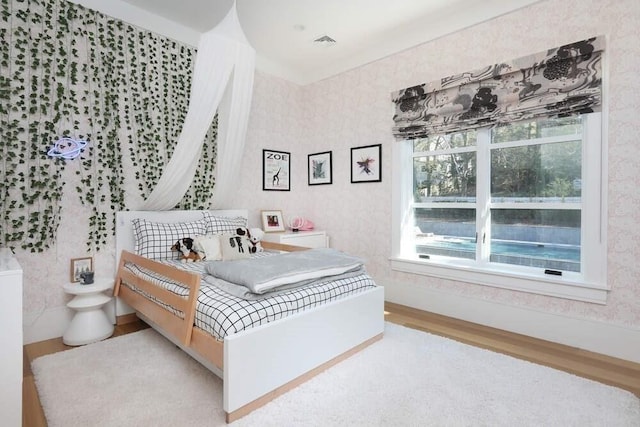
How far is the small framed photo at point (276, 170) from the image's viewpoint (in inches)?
171

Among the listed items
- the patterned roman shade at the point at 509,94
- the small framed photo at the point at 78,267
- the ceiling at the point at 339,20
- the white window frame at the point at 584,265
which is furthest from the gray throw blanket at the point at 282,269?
the ceiling at the point at 339,20

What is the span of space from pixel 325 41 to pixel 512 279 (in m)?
3.07

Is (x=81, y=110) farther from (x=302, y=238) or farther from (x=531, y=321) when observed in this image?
(x=531, y=321)

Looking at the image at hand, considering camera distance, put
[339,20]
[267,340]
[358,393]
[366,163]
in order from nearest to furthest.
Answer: [267,340] < [358,393] < [339,20] < [366,163]

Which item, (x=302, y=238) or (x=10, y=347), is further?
(x=302, y=238)

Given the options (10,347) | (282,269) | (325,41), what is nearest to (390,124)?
(325,41)

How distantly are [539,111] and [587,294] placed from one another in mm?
1477

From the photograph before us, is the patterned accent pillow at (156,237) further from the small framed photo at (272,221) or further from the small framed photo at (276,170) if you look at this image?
the small framed photo at (276,170)

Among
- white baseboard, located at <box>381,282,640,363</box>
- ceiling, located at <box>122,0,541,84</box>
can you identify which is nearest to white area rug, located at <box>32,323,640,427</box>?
white baseboard, located at <box>381,282,640,363</box>

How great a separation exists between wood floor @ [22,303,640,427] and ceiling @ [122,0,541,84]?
2807 mm

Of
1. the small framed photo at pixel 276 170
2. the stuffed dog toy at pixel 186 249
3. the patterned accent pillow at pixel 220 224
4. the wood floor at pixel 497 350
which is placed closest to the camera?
the wood floor at pixel 497 350

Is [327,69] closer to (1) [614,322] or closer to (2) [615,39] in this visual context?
(2) [615,39]

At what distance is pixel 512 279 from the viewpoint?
→ 2.87 metres

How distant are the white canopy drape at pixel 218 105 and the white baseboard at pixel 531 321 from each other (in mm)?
2334
